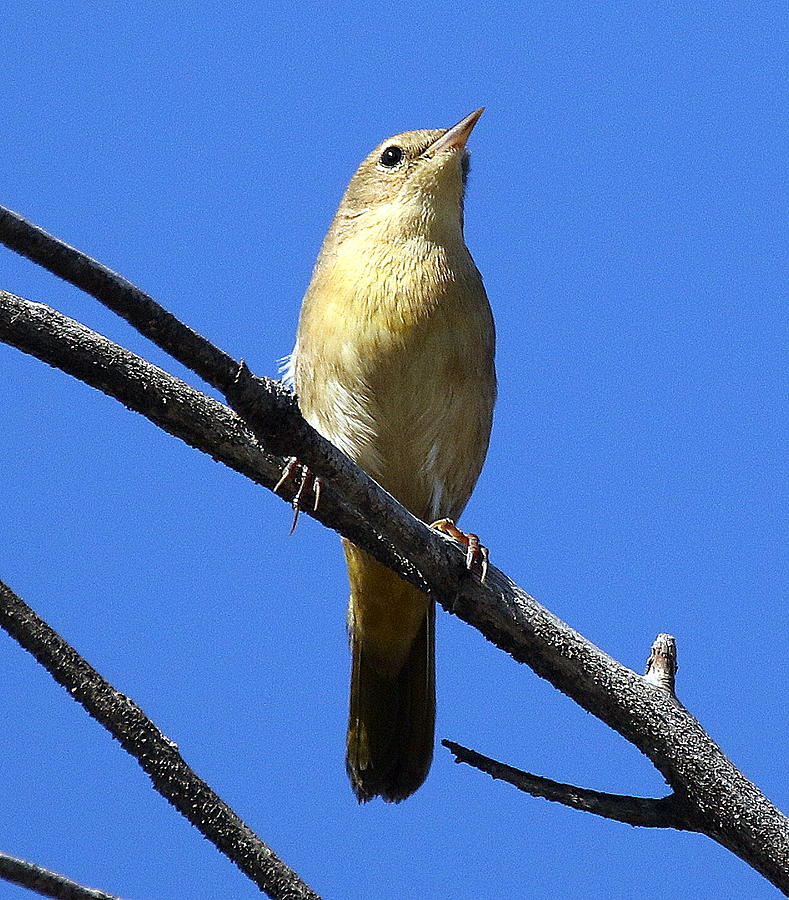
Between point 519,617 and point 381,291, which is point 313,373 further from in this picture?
point 519,617

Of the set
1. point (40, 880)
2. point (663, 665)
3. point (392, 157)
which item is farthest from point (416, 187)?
point (40, 880)

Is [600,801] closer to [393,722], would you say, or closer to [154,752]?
[154,752]

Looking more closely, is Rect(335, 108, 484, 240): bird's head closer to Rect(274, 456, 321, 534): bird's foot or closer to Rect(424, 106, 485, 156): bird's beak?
Rect(424, 106, 485, 156): bird's beak

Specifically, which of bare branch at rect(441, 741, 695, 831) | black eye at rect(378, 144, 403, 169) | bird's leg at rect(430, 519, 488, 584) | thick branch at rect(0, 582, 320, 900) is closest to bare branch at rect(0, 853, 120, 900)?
thick branch at rect(0, 582, 320, 900)

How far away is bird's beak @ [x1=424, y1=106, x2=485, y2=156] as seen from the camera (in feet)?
13.8

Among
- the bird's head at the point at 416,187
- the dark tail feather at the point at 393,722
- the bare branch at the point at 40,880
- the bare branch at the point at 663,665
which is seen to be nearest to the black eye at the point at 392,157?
the bird's head at the point at 416,187

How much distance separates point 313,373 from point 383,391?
28 centimetres

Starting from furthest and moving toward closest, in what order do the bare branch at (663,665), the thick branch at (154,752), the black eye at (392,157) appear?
1. the black eye at (392,157)
2. the bare branch at (663,665)
3. the thick branch at (154,752)

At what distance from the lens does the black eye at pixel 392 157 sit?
4.37m

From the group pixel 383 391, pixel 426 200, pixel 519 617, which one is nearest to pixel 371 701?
pixel 383 391

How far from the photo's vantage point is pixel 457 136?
423 centimetres

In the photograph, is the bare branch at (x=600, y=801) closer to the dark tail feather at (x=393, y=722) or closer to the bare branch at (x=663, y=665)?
the bare branch at (x=663, y=665)

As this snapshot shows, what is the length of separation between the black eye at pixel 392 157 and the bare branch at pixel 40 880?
2.88m

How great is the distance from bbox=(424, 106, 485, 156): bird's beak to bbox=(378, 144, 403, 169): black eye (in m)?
0.12
